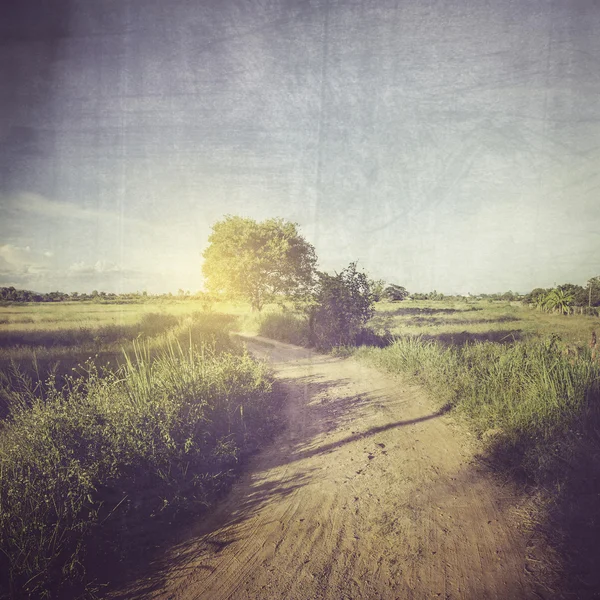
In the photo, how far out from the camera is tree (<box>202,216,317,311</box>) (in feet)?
80.5

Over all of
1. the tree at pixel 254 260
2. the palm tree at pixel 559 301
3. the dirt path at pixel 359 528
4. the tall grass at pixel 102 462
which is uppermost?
the tree at pixel 254 260

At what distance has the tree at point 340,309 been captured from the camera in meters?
12.3

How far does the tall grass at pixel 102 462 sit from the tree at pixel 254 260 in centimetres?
1993

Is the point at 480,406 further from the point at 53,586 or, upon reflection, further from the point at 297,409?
the point at 53,586

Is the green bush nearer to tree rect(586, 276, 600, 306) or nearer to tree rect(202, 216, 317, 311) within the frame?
tree rect(202, 216, 317, 311)

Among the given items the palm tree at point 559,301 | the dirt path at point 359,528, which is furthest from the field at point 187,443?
the palm tree at point 559,301

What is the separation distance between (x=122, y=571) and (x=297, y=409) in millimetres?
3746

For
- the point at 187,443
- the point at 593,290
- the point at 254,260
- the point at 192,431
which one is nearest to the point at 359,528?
the point at 187,443

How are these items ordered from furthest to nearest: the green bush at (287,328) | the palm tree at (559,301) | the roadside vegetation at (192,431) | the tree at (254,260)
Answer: the tree at (254,260) < the green bush at (287,328) < the palm tree at (559,301) < the roadside vegetation at (192,431)

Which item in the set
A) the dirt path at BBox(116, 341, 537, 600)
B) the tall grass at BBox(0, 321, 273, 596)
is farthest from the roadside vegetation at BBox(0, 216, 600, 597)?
the dirt path at BBox(116, 341, 537, 600)

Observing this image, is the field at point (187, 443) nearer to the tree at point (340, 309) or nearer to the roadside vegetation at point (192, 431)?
the roadside vegetation at point (192, 431)

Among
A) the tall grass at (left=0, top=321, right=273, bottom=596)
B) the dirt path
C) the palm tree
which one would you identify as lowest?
the dirt path

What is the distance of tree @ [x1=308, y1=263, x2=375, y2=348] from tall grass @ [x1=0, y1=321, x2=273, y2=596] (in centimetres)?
753

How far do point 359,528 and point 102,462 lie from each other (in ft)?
9.27
